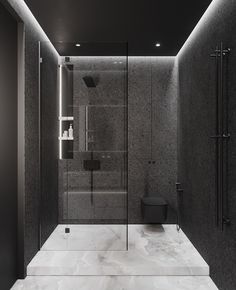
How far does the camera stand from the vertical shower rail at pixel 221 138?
2.25 metres

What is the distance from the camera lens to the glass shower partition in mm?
3237

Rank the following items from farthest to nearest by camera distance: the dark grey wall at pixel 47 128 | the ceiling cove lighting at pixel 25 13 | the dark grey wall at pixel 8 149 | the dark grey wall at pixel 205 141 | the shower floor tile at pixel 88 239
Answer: the dark grey wall at pixel 47 128, the shower floor tile at pixel 88 239, the ceiling cove lighting at pixel 25 13, the dark grey wall at pixel 8 149, the dark grey wall at pixel 205 141

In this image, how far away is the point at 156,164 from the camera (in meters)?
4.01

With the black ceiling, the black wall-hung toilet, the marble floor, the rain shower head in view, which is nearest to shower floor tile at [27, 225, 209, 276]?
the marble floor

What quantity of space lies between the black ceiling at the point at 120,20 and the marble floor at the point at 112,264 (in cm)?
223

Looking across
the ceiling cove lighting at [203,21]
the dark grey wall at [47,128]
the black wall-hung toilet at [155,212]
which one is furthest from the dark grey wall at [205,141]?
the dark grey wall at [47,128]

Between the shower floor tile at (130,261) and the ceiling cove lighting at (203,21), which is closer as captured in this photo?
the ceiling cove lighting at (203,21)

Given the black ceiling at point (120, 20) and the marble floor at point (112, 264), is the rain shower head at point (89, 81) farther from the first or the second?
the marble floor at point (112, 264)

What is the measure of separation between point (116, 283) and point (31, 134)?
171 cm

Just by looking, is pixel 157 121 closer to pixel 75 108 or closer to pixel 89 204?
pixel 75 108

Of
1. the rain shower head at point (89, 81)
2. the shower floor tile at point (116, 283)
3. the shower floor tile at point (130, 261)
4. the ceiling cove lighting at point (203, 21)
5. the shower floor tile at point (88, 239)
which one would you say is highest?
the ceiling cove lighting at point (203, 21)

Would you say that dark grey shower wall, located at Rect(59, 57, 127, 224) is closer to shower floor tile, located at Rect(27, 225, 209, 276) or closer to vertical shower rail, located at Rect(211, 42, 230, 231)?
shower floor tile, located at Rect(27, 225, 209, 276)

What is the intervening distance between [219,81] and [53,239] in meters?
2.53

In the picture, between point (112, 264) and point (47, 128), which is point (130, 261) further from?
point (47, 128)
